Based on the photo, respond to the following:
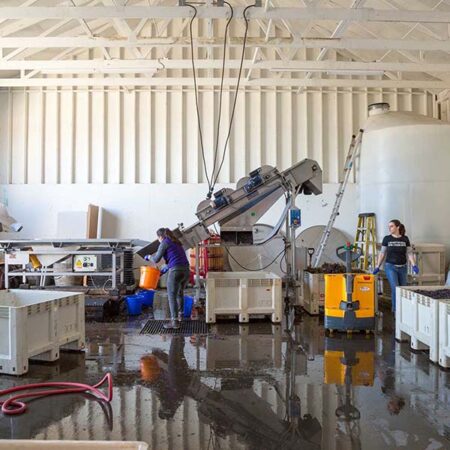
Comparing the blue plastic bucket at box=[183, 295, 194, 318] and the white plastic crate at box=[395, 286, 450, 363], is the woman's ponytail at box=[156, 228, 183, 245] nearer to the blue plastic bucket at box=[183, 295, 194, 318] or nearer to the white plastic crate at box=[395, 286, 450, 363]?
the blue plastic bucket at box=[183, 295, 194, 318]

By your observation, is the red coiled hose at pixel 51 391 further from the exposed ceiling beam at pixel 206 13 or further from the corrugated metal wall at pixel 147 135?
the corrugated metal wall at pixel 147 135

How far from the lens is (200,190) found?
1067cm

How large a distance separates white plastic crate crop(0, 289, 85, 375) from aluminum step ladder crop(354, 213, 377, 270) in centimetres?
561

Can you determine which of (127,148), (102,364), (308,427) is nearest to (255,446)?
(308,427)

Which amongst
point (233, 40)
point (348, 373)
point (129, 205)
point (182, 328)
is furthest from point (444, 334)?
point (129, 205)

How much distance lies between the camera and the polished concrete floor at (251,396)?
298 centimetres

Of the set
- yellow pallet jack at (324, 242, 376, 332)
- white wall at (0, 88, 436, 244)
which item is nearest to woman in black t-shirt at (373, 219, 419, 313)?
yellow pallet jack at (324, 242, 376, 332)

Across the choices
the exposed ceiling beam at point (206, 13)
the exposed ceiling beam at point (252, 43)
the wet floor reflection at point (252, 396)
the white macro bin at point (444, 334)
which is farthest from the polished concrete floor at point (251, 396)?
the exposed ceiling beam at point (252, 43)

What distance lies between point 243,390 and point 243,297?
101 inches

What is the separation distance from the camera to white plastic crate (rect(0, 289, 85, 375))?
411 centimetres

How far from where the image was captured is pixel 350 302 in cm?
552

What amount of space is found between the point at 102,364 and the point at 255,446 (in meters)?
2.24

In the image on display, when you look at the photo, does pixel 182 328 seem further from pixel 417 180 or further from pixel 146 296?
pixel 417 180

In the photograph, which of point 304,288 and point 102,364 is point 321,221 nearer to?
point 304,288
